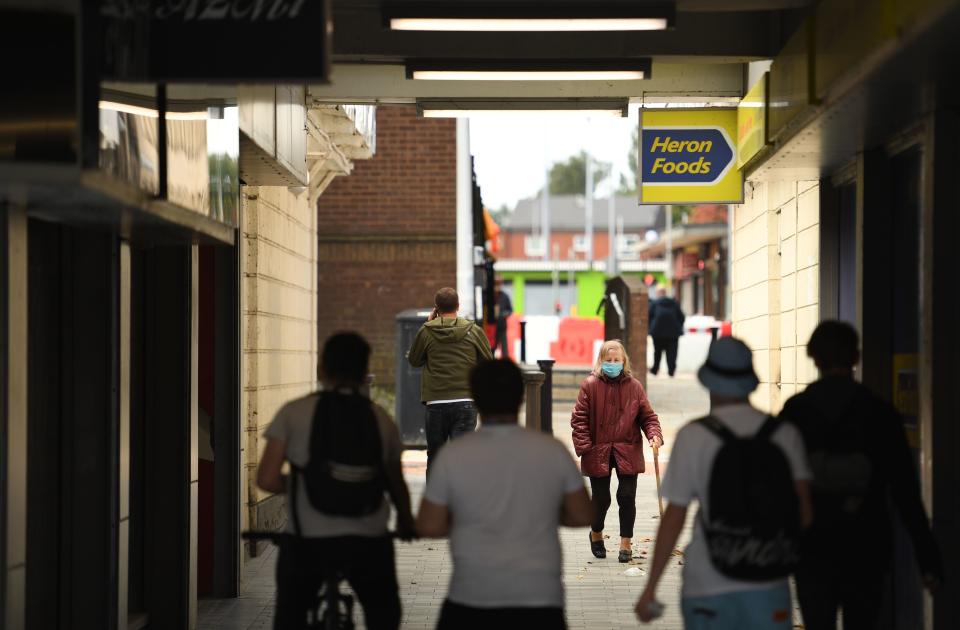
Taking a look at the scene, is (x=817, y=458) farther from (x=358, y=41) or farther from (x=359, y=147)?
(x=359, y=147)

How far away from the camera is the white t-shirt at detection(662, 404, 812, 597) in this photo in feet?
15.7

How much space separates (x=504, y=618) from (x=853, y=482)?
1518 millimetres

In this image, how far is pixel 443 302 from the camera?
1116 centimetres

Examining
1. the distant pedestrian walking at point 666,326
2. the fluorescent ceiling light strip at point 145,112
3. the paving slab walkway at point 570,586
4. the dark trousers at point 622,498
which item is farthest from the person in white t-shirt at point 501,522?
the distant pedestrian walking at point 666,326

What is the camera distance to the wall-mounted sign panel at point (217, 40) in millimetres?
5215

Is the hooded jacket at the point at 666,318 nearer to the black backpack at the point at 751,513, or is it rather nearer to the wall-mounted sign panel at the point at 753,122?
the wall-mounted sign panel at the point at 753,122

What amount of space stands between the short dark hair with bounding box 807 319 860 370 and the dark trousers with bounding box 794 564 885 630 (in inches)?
29.9

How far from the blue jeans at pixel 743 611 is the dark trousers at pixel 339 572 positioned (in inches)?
47.7

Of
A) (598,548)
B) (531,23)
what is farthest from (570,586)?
(531,23)

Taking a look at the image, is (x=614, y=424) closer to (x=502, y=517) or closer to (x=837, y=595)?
(x=837, y=595)

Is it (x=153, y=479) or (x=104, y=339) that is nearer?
(x=104, y=339)

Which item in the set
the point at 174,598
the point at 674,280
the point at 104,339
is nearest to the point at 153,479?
the point at 174,598

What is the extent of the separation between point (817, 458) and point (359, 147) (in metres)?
11.0

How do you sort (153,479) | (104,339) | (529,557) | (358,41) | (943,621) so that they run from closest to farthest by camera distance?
1. (529,557)
2. (943,621)
3. (104,339)
4. (153,479)
5. (358,41)
